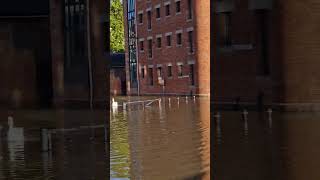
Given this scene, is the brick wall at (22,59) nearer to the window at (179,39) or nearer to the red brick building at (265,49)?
the red brick building at (265,49)

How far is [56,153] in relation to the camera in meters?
18.1

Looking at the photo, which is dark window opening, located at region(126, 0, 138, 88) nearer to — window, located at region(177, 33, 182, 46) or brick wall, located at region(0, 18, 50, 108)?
window, located at region(177, 33, 182, 46)

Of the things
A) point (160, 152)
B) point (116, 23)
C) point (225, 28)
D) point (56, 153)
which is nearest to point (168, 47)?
point (116, 23)

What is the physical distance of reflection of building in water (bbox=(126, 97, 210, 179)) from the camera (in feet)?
46.1

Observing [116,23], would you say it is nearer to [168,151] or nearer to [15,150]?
[15,150]

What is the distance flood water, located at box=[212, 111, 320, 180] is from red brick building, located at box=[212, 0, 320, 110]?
52.2 inches

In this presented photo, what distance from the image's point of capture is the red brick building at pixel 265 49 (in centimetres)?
1431

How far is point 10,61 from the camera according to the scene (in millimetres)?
31172

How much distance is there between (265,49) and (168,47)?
199 feet

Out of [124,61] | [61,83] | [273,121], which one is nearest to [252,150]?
[273,121]

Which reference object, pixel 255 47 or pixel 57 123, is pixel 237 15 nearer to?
pixel 255 47

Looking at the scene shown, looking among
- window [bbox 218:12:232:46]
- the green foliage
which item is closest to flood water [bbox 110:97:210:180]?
window [bbox 218:12:232:46]

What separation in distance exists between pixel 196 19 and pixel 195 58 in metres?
4.60

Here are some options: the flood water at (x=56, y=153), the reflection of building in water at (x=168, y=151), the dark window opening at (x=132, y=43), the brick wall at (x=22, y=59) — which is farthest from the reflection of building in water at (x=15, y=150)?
the dark window opening at (x=132, y=43)
